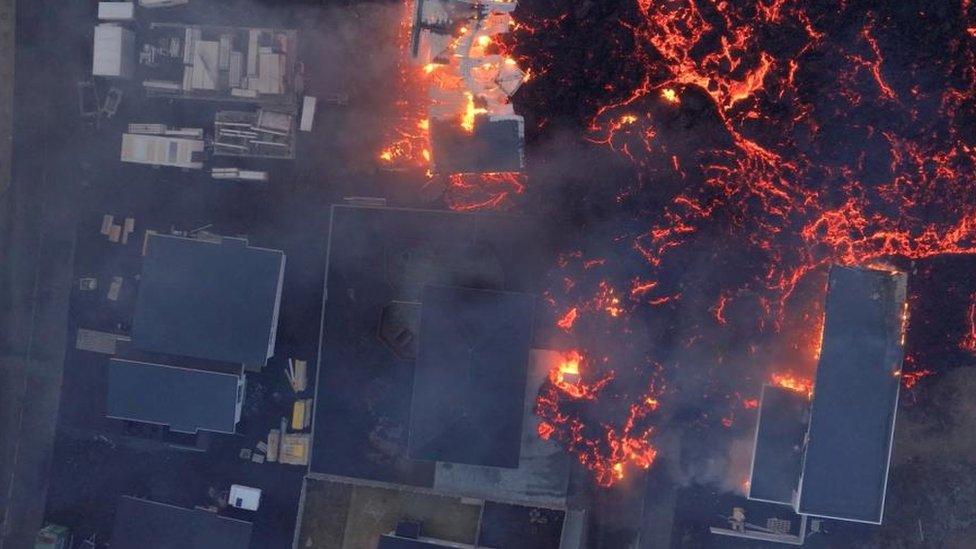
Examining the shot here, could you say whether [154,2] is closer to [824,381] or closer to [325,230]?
[325,230]

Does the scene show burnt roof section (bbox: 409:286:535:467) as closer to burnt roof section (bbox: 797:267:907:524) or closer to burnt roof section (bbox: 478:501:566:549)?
burnt roof section (bbox: 478:501:566:549)

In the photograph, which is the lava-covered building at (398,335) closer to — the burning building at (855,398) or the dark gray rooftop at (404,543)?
the dark gray rooftop at (404,543)

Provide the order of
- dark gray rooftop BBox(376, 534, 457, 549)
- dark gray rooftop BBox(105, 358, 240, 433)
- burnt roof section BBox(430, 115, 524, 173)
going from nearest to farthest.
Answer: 1. burnt roof section BBox(430, 115, 524, 173)
2. dark gray rooftop BBox(105, 358, 240, 433)
3. dark gray rooftop BBox(376, 534, 457, 549)

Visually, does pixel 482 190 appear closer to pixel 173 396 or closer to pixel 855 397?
pixel 173 396

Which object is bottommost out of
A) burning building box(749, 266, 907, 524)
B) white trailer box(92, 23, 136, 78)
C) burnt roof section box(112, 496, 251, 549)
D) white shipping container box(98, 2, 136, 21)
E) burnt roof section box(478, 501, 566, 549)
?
burnt roof section box(112, 496, 251, 549)

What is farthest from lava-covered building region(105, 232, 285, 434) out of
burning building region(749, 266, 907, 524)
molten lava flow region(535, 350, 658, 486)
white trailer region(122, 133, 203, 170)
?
burning building region(749, 266, 907, 524)

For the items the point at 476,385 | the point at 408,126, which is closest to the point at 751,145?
Result: the point at 408,126

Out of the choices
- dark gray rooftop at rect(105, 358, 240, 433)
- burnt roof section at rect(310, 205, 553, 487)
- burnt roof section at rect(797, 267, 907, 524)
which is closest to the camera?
burnt roof section at rect(797, 267, 907, 524)
